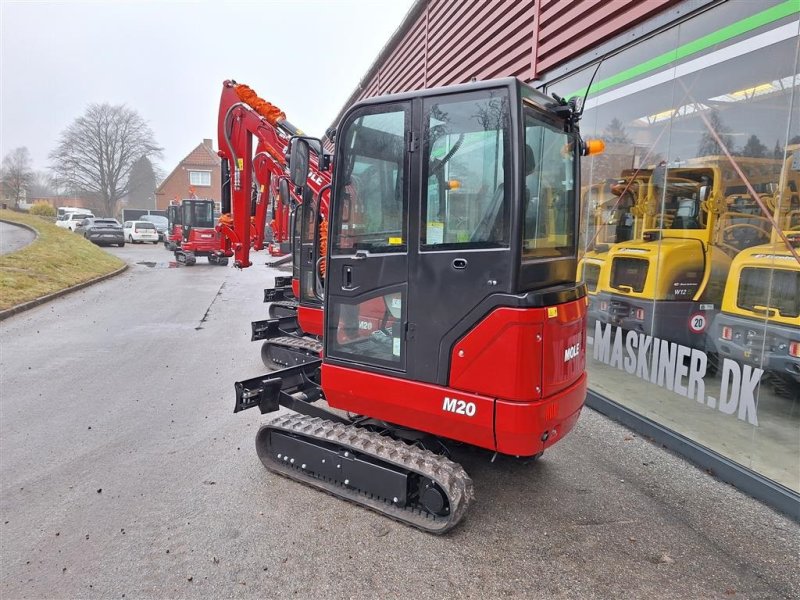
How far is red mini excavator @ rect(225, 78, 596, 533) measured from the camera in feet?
9.24

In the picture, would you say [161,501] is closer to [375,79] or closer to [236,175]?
[236,175]

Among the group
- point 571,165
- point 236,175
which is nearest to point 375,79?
point 236,175

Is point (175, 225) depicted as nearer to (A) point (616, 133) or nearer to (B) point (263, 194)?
(B) point (263, 194)

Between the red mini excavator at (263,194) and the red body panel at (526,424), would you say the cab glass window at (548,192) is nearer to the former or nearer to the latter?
the red body panel at (526,424)

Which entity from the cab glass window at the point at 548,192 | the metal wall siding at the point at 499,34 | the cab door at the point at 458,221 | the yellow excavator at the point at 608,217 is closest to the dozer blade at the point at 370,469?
the cab door at the point at 458,221

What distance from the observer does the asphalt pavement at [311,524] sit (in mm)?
2668

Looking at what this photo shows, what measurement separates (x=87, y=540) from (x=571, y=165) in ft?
12.8

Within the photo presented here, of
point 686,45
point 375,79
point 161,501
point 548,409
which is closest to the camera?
point 548,409

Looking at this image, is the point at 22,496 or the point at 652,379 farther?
the point at 652,379

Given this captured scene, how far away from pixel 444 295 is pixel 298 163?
167 cm

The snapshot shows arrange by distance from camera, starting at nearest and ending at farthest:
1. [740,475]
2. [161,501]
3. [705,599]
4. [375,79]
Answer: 1. [705,599]
2. [161,501]
3. [740,475]
4. [375,79]

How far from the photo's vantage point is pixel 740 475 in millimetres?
3762

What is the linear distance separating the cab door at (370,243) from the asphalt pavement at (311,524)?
1096 millimetres

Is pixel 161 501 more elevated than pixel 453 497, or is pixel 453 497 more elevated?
pixel 453 497
